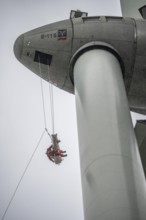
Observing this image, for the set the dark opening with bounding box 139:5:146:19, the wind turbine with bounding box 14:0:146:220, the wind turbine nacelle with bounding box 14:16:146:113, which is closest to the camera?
the wind turbine with bounding box 14:0:146:220

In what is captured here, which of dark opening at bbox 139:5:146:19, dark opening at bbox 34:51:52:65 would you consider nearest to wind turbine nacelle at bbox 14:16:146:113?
dark opening at bbox 34:51:52:65

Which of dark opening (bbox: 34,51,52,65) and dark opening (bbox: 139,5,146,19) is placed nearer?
dark opening (bbox: 34,51,52,65)

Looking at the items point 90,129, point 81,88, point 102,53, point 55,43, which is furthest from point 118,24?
point 90,129

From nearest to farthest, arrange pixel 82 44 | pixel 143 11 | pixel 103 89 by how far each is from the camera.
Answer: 1. pixel 103 89
2. pixel 82 44
3. pixel 143 11

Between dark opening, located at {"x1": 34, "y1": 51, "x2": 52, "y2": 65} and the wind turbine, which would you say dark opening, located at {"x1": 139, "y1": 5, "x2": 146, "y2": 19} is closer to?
the wind turbine

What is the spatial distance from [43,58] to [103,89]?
103 inches

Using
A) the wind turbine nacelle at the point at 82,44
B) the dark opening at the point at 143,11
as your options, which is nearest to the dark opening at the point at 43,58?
the wind turbine nacelle at the point at 82,44

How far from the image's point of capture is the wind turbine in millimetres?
3875

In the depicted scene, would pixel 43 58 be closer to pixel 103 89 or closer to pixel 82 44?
pixel 82 44

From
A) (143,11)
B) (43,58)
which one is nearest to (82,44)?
(43,58)

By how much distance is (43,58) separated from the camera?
23.4 feet

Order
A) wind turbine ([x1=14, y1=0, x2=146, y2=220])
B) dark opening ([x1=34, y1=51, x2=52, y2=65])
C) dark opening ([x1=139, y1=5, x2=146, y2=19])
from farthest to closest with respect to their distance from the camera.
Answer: dark opening ([x1=139, y1=5, x2=146, y2=19])
dark opening ([x1=34, y1=51, x2=52, y2=65])
wind turbine ([x1=14, y1=0, x2=146, y2=220])

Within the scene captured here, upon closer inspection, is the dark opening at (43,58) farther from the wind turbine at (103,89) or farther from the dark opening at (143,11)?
the dark opening at (143,11)

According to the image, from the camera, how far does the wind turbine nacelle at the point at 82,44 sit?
22.0 feet
